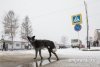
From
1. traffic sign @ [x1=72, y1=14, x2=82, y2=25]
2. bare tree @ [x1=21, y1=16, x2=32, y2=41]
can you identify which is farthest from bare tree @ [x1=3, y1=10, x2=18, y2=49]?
traffic sign @ [x1=72, y1=14, x2=82, y2=25]

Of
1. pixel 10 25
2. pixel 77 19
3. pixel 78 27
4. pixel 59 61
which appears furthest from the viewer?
pixel 10 25

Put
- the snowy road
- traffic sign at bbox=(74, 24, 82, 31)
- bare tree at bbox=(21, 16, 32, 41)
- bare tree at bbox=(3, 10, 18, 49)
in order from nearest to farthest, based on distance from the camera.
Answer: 1. the snowy road
2. traffic sign at bbox=(74, 24, 82, 31)
3. bare tree at bbox=(3, 10, 18, 49)
4. bare tree at bbox=(21, 16, 32, 41)

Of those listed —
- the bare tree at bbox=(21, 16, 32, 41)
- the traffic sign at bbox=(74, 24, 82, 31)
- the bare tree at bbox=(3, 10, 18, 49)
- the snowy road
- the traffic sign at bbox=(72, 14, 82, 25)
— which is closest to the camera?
the snowy road

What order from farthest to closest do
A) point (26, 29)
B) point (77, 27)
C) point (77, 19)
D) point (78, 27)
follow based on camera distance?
point (26, 29) < point (77, 19) < point (77, 27) < point (78, 27)

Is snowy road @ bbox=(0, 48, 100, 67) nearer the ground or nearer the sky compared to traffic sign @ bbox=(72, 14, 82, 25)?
nearer the ground

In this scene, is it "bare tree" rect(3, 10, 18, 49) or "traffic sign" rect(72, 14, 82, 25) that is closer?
"traffic sign" rect(72, 14, 82, 25)

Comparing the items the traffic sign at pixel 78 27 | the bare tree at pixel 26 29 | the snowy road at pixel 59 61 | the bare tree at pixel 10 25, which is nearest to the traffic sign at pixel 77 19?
the traffic sign at pixel 78 27

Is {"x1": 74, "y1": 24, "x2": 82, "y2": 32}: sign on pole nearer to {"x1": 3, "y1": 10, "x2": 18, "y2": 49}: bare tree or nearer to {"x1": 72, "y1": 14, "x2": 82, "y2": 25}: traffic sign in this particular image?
{"x1": 72, "y1": 14, "x2": 82, "y2": 25}: traffic sign

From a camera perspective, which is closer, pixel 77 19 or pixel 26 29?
pixel 77 19

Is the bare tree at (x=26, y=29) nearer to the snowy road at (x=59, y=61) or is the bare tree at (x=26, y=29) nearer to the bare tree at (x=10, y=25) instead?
the bare tree at (x=10, y=25)

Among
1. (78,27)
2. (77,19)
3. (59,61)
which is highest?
(77,19)

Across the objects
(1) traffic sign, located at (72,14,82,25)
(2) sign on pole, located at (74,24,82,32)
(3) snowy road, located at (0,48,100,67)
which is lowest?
(3) snowy road, located at (0,48,100,67)

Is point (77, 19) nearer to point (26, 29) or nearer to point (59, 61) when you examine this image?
point (59, 61)

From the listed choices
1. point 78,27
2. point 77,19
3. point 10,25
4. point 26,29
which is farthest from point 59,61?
point 26,29
